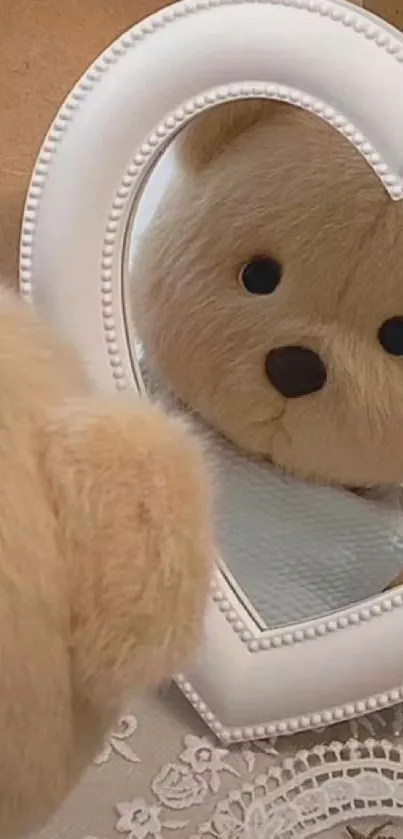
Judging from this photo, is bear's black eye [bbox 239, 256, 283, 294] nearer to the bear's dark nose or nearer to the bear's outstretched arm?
the bear's dark nose

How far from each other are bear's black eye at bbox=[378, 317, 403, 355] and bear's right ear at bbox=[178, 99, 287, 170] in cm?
10

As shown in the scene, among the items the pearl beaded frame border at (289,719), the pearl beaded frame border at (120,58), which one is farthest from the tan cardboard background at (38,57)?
the pearl beaded frame border at (289,719)

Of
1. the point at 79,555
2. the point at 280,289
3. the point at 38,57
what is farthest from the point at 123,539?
the point at 38,57

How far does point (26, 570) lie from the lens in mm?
366

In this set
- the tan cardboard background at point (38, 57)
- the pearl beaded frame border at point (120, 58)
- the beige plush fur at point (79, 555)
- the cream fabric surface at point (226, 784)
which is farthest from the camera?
the tan cardboard background at point (38, 57)

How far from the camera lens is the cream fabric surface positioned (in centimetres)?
61

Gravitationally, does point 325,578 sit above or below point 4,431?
below

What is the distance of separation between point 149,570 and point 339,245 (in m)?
A: 0.22

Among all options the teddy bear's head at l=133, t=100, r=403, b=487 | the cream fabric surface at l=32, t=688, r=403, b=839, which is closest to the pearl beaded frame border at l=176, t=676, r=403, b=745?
the cream fabric surface at l=32, t=688, r=403, b=839

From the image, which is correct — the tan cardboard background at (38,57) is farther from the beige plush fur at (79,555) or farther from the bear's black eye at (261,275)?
the beige plush fur at (79,555)

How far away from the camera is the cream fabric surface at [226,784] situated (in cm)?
61

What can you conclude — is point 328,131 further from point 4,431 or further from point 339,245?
point 4,431

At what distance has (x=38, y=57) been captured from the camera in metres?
0.74

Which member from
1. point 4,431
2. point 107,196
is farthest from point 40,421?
point 107,196
